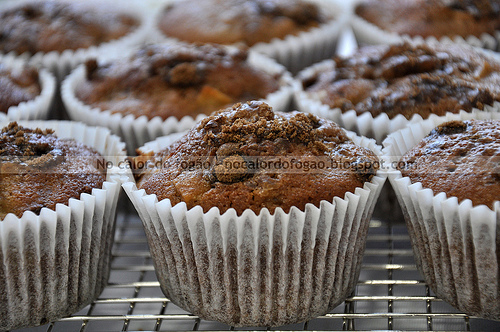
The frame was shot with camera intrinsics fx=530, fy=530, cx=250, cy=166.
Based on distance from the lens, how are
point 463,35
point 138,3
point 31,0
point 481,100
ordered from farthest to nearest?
point 138,3 → point 31,0 → point 463,35 → point 481,100

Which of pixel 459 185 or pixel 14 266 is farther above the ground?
pixel 459 185

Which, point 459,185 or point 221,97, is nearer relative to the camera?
point 459,185

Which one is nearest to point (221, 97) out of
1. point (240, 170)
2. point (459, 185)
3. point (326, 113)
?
point (326, 113)

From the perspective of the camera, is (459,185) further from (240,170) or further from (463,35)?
(463,35)

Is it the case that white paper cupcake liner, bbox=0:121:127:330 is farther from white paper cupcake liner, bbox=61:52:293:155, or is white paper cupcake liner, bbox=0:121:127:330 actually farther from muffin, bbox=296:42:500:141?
muffin, bbox=296:42:500:141

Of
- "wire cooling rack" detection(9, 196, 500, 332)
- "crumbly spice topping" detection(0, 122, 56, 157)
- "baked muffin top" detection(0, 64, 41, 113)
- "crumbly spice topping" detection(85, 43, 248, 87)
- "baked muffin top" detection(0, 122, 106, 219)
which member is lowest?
"wire cooling rack" detection(9, 196, 500, 332)

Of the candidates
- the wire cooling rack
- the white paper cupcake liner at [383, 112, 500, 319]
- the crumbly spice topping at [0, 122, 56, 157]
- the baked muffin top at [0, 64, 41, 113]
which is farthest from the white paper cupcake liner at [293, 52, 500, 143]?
the baked muffin top at [0, 64, 41, 113]

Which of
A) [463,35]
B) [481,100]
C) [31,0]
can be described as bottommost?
[481,100]

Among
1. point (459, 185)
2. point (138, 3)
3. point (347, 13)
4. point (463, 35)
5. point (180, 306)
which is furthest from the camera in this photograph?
point (138, 3)
